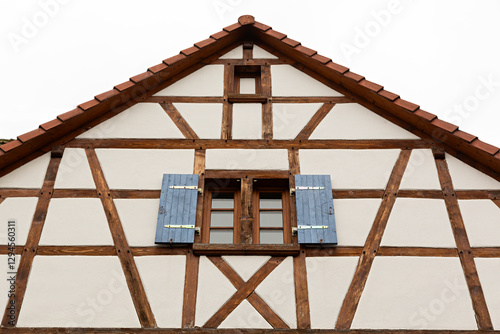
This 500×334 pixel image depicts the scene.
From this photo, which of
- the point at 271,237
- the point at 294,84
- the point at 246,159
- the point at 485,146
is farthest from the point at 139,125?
the point at 485,146

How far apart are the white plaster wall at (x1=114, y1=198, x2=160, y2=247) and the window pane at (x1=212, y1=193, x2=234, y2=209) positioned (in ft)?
2.44

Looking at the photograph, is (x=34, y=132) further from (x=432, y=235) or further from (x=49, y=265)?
(x=432, y=235)

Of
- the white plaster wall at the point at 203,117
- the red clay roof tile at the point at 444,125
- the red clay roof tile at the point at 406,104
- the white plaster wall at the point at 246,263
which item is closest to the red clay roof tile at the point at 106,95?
the white plaster wall at the point at 203,117

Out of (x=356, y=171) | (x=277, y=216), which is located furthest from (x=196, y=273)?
(x=356, y=171)

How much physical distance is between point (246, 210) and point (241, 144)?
1035mm

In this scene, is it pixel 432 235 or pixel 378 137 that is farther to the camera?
pixel 378 137

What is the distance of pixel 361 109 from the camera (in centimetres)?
808

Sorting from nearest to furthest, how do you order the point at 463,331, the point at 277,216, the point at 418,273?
the point at 463,331
the point at 418,273
the point at 277,216

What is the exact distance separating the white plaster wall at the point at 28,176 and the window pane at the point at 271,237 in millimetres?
2811

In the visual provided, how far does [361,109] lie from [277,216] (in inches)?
81.1

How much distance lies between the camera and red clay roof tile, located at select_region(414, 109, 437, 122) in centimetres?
751

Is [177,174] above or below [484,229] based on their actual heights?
above

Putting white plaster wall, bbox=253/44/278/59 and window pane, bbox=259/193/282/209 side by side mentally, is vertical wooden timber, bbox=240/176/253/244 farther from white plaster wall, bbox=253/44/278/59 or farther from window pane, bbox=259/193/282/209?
white plaster wall, bbox=253/44/278/59

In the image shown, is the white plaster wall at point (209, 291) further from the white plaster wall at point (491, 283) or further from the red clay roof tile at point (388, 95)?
the red clay roof tile at point (388, 95)
